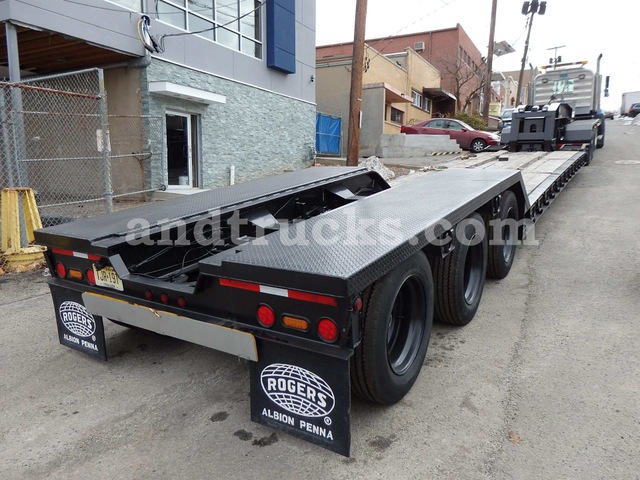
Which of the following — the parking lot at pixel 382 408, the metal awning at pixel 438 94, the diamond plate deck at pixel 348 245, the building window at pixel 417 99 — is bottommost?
the parking lot at pixel 382 408

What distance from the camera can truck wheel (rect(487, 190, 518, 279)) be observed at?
16.3ft

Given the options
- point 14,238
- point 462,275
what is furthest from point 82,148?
point 462,275

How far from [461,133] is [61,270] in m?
18.8

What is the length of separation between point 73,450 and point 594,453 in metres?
2.74

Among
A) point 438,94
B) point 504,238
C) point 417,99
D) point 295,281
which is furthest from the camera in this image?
point 438,94

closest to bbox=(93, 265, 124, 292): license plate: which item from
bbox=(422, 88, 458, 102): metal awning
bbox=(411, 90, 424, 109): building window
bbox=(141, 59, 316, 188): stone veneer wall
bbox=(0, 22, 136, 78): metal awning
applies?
bbox=(0, 22, 136, 78): metal awning

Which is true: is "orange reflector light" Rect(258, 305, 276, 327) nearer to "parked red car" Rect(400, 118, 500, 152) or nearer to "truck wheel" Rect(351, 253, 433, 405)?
"truck wheel" Rect(351, 253, 433, 405)

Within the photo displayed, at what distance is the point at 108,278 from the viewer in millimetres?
3066

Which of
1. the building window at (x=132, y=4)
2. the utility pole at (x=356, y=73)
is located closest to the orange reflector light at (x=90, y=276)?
the building window at (x=132, y=4)

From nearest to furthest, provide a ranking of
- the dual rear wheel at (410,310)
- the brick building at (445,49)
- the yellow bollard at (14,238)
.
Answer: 1. the dual rear wheel at (410,310)
2. the yellow bollard at (14,238)
3. the brick building at (445,49)

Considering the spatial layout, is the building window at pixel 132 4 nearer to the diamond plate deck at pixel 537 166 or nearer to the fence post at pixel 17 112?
the fence post at pixel 17 112

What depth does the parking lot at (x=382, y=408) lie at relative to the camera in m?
2.41

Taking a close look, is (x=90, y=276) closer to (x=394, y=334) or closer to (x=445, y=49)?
(x=394, y=334)

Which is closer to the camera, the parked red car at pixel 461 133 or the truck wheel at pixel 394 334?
the truck wheel at pixel 394 334
